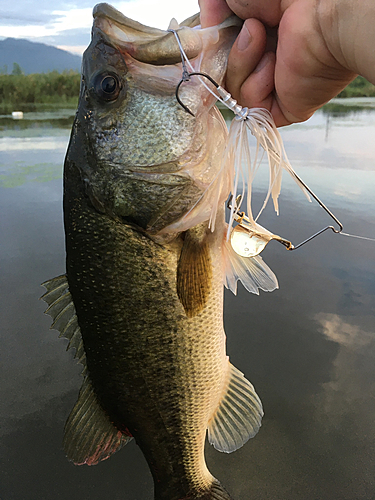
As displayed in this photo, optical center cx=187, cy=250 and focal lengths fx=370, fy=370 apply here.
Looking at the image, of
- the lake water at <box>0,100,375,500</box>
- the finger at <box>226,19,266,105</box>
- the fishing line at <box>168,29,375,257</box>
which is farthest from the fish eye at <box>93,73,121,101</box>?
the lake water at <box>0,100,375,500</box>

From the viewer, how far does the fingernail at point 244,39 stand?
908 millimetres

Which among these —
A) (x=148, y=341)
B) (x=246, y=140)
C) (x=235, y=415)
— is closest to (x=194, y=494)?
(x=235, y=415)

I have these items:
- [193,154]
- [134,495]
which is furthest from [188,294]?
[134,495]

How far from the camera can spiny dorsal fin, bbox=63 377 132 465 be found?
1314mm

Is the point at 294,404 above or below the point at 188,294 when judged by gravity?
below

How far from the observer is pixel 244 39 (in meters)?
0.91

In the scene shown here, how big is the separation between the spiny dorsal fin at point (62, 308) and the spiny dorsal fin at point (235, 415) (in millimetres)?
593

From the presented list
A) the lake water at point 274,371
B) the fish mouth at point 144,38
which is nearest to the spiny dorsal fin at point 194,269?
the fish mouth at point 144,38

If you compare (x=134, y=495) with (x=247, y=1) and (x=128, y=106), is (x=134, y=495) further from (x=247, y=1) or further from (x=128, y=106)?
(x=247, y=1)

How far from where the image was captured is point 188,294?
3.92ft

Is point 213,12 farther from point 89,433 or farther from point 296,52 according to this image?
point 89,433

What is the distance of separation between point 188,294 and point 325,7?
823mm

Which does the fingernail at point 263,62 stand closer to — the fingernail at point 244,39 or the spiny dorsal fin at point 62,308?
the fingernail at point 244,39

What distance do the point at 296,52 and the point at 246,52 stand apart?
5.1 inches
